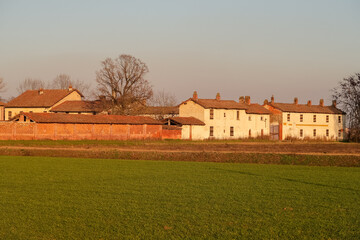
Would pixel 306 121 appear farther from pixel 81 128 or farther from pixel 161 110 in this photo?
pixel 81 128

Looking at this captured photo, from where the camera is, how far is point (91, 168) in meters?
28.6

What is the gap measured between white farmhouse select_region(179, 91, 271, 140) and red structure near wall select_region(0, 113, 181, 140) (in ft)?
22.3

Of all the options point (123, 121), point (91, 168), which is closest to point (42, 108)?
point (123, 121)

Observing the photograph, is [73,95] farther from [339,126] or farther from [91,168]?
[91,168]

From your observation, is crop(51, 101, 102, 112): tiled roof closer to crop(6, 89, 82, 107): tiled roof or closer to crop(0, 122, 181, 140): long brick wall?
crop(6, 89, 82, 107): tiled roof

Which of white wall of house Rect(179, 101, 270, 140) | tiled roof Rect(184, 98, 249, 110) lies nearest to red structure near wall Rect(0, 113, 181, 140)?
white wall of house Rect(179, 101, 270, 140)

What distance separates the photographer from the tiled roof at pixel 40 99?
85.9 meters

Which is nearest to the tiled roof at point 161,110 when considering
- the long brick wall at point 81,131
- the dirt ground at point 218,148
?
the long brick wall at point 81,131

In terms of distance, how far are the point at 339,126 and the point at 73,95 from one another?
162 ft

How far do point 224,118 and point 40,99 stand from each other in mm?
34522

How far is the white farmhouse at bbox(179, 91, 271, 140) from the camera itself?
73.6 meters

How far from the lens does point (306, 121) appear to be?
8556 centimetres

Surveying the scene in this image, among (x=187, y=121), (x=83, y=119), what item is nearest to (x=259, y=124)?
(x=187, y=121)

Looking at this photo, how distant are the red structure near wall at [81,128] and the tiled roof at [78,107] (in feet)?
54.9
